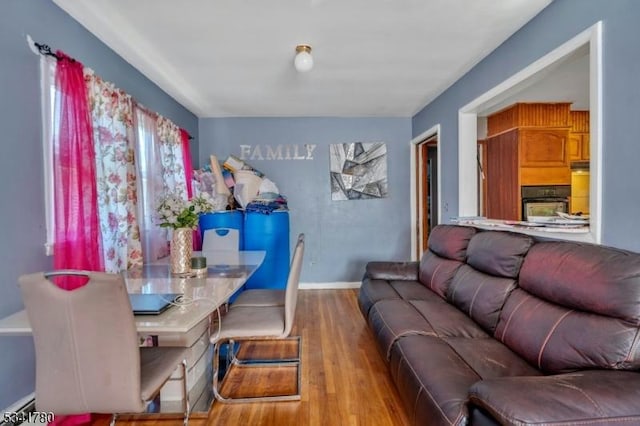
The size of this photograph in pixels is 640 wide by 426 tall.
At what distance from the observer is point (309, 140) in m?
4.21

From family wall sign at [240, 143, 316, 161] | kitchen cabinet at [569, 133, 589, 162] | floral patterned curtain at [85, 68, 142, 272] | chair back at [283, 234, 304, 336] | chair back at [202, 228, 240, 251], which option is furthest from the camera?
family wall sign at [240, 143, 316, 161]

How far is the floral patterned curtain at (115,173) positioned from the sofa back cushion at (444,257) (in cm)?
232

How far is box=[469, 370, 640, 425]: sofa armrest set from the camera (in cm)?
89

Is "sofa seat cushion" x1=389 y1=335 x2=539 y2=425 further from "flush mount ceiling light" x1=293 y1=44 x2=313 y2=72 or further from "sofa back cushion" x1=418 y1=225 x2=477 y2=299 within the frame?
"flush mount ceiling light" x1=293 y1=44 x2=313 y2=72

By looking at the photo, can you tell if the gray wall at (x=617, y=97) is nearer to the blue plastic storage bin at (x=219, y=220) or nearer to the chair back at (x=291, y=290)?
the chair back at (x=291, y=290)

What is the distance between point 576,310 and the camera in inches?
53.1

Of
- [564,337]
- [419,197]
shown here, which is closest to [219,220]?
[419,197]

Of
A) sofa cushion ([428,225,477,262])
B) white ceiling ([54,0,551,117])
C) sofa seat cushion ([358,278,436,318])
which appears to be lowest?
sofa seat cushion ([358,278,436,318])

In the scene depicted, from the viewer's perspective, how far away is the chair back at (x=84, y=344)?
41.9 inches

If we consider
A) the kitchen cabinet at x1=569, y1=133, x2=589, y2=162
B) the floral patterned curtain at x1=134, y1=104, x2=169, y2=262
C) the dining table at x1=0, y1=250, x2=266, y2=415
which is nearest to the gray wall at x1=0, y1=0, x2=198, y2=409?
the dining table at x1=0, y1=250, x2=266, y2=415

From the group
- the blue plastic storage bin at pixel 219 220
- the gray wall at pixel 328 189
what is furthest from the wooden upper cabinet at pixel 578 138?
the blue plastic storage bin at pixel 219 220

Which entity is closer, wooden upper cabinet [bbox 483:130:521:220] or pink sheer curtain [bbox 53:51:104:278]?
pink sheer curtain [bbox 53:51:104:278]

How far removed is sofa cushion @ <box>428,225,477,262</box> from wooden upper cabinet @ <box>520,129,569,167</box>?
4.92 feet

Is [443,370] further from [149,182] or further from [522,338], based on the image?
[149,182]
